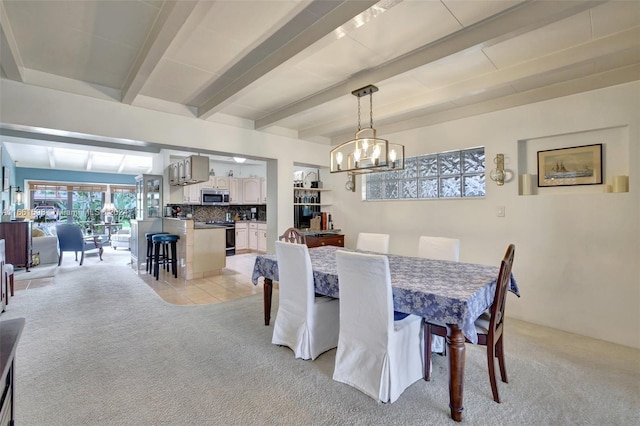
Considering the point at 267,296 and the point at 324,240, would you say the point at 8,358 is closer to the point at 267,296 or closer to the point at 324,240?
the point at 267,296

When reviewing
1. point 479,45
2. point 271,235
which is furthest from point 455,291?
point 271,235

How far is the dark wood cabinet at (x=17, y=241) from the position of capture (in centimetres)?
514

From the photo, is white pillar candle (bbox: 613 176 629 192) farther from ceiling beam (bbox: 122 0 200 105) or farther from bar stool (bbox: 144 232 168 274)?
bar stool (bbox: 144 232 168 274)

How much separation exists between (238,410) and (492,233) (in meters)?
3.16

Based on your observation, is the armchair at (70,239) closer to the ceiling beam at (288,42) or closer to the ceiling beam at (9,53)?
the ceiling beam at (9,53)

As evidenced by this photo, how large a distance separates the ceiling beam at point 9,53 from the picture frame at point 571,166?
467 cm

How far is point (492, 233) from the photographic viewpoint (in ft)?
11.4

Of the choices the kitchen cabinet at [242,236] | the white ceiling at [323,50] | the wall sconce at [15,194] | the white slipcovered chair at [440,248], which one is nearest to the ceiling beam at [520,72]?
the white ceiling at [323,50]

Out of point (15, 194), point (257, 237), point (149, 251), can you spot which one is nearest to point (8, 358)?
point (149, 251)

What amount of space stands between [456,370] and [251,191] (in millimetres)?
7111

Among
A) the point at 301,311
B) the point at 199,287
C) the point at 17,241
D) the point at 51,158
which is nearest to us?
the point at 301,311

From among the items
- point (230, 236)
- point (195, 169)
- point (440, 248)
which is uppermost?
point (195, 169)

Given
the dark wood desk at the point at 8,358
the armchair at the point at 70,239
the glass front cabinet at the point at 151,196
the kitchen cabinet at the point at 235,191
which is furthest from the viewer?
the kitchen cabinet at the point at 235,191

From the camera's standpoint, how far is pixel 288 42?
2260 millimetres
